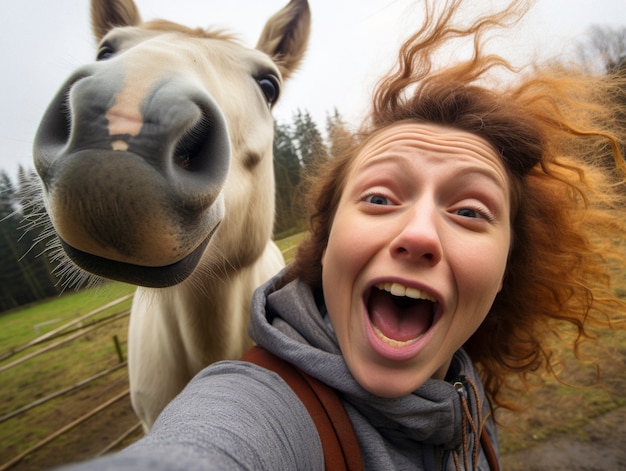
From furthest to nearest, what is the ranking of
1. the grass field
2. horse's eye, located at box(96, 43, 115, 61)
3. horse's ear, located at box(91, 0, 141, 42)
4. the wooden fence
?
the wooden fence < the grass field < horse's ear, located at box(91, 0, 141, 42) < horse's eye, located at box(96, 43, 115, 61)

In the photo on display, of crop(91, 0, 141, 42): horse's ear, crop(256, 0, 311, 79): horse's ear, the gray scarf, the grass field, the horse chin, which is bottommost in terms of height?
the grass field

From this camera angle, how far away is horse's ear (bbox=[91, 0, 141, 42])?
5.92ft

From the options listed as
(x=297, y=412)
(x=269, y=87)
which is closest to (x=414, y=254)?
(x=297, y=412)

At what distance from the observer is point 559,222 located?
4.51ft

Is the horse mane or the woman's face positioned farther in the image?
the horse mane

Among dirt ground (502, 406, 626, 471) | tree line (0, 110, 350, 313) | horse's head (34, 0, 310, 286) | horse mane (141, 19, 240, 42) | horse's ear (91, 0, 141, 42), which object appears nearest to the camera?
horse's head (34, 0, 310, 286)

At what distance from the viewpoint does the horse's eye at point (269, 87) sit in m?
1.84

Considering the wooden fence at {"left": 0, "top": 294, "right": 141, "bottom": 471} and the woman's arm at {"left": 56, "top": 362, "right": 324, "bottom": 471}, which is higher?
the woman's arm at {"left": 56, "top": 362, "right": 324, "bottom": 471}

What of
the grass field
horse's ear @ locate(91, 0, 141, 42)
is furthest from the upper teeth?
horse's ear @ locate(91, 0, 141, 42)

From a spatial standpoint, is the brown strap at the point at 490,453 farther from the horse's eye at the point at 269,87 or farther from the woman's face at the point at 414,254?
the horse's eye at the point at 269,87

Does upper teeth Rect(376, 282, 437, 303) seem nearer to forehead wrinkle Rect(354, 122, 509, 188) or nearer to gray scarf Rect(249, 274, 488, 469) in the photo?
gray scarf Rect(249, 274, 488, 469)

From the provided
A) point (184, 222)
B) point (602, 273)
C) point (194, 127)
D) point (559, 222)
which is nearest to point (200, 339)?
point (184, 222)

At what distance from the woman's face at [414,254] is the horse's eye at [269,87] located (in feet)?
3.43

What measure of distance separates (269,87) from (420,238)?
4.71 feet
